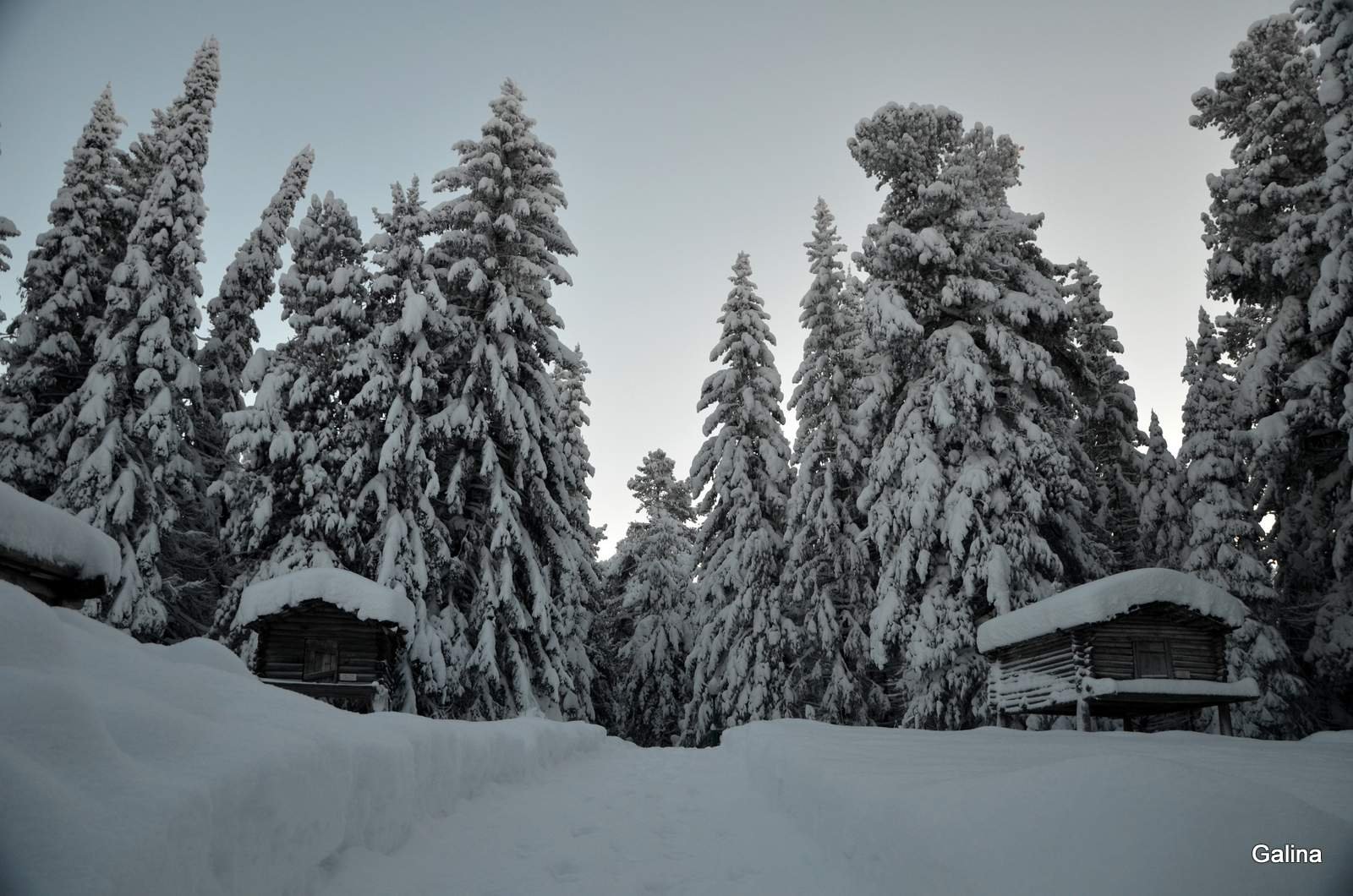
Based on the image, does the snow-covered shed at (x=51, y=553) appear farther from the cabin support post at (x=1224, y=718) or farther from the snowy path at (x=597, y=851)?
the cabin support post at (x=1224, y=718)

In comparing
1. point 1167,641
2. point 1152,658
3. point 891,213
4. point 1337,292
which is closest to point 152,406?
point 891,213

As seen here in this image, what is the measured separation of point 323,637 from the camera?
53.1ft

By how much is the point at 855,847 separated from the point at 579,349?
35.9 m

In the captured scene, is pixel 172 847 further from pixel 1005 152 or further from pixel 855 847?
pixel 1005 152

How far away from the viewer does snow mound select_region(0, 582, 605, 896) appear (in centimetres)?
191

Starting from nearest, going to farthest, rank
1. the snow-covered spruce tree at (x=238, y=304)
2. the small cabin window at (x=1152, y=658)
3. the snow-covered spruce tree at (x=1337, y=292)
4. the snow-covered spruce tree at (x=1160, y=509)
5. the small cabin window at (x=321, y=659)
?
the small cabin window at (x=1152, y=658), the snow-covered spruce tree at (x=1337, y=292), the small cabin window at (x=321, y=659), the snow-covered spruce tree at (x=1160, y=509), the snow-covered spruce tree at (x=238, y=304)

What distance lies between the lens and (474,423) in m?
19.6

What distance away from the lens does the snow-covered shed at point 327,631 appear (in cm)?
1537

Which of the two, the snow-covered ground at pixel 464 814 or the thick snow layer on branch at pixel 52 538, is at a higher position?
the thick snow layer on branch at pixel 52 538

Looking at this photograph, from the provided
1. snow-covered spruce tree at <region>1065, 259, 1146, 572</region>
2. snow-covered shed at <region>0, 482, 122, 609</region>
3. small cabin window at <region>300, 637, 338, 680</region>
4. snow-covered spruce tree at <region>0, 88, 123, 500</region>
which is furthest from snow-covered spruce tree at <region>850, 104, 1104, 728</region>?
snow-covered spruce tree at <region>0, 88, 123, 500</region>

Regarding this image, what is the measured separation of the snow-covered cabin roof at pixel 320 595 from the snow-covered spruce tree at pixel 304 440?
2723mm

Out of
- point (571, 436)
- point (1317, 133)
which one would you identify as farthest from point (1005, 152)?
point (571, 436)

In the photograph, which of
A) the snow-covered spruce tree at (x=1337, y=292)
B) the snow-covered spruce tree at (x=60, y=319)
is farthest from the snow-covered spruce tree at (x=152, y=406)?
the snow-covered spruce tree at (x=1337, y=292)

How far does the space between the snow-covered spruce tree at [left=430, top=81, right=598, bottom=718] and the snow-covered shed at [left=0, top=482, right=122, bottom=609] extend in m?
13.2
